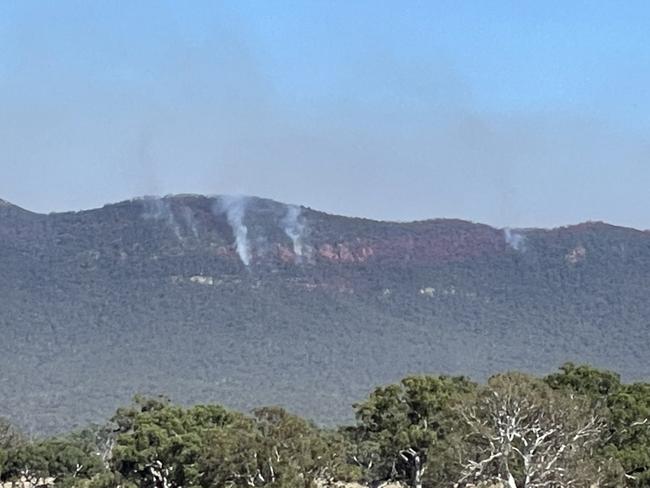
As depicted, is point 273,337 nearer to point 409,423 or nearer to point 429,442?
point 409,423

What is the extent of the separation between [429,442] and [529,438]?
9.45m

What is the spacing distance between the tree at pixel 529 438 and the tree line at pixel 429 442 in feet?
0.16

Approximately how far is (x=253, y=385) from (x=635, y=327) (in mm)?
49349

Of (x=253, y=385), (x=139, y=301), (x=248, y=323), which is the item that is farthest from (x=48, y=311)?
(x=253, y=385)

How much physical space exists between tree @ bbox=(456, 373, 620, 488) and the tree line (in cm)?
5

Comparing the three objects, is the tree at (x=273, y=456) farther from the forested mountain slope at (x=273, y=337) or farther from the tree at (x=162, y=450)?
the forested mountain slope at (x=273, y=337)

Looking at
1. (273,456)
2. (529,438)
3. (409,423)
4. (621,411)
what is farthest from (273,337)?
(273,456)

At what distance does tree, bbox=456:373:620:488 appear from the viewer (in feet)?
155

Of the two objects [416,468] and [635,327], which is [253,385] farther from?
[416,468]

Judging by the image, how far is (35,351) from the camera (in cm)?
16525

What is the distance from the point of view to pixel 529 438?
1970 inches

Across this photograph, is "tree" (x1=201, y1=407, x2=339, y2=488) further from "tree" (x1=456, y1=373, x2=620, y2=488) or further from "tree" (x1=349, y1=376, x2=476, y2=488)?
"tree" (x1=349, y1=376, x2=476, y2=488)

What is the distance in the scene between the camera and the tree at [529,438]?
47.3 m

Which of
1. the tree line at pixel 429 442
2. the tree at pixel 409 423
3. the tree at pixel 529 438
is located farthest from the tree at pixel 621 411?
the tree at pixel 409 423
